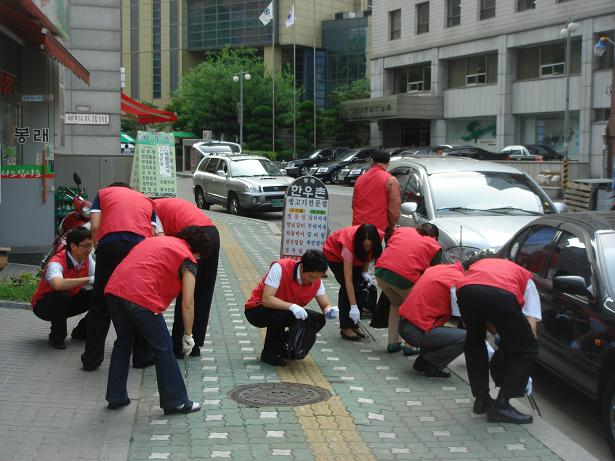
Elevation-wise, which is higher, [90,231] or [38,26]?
[38,26]

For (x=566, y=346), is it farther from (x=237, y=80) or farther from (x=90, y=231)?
(x=237, y=80)

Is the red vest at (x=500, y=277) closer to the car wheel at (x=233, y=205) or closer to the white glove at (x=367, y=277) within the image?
the white glove at (x=367, y=277)

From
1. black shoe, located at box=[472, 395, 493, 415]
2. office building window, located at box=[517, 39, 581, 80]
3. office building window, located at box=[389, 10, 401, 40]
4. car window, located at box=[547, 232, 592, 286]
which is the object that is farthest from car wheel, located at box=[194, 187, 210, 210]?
office building window, located at box=[389, 10, 401, 40]

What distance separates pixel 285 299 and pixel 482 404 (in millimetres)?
2011

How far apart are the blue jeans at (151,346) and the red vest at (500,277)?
2.06 metres

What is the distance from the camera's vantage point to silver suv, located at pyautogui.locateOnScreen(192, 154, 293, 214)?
76.6ft

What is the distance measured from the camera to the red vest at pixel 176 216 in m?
7.85

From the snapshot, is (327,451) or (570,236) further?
(570,236)

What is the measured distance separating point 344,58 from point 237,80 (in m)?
22.2

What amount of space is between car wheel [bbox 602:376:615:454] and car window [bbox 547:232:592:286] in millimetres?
949

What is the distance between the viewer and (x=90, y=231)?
312 inches

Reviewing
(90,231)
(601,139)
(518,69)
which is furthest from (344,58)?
(90,231)

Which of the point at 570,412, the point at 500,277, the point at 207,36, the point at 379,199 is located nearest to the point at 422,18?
the point at 207,36

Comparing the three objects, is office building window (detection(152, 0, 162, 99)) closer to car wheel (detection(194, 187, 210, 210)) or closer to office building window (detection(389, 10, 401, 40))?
office building window (detection(389, 10, 401, 40))
